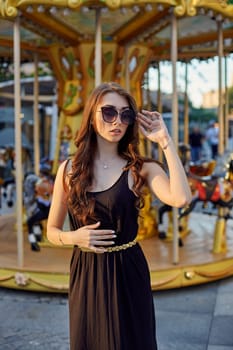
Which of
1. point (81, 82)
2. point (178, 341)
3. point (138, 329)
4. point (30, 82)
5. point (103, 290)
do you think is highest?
point (30, 82)

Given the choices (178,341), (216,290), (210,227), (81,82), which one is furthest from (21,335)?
(210,227)

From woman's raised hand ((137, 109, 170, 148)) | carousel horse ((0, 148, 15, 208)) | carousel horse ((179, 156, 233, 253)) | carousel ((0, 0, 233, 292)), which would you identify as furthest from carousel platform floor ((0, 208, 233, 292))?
carousel horse ((0, 148, 15, 208))

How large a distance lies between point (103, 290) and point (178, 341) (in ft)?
6.16

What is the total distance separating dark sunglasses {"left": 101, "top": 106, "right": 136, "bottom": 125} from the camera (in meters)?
2.16

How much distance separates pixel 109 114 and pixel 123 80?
4.74 meters

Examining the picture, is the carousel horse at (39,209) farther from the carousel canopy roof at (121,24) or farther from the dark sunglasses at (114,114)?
the dark sunglasses at (114,114)

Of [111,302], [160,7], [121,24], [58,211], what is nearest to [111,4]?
[160,7]

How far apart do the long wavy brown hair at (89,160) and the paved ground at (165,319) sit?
6.33 ft

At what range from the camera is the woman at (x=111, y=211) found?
2.19 meters

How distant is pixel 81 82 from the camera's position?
6609 mm

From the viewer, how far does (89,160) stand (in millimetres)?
2252

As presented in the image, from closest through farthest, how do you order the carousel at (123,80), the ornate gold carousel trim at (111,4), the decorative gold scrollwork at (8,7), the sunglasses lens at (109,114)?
the sunglasses lens at (109,114) < the ornate gold carousel trim at (111,4) < the decorative gold scrollwork at (8,7) < the carousel at (123,80)

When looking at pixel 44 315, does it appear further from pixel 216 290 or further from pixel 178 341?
pixel 216 290

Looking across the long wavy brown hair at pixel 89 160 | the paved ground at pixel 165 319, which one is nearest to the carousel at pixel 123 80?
the paved ground at pixel 165 319
